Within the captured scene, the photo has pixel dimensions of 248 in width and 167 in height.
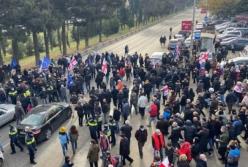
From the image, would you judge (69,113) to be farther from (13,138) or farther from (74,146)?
(13,138)

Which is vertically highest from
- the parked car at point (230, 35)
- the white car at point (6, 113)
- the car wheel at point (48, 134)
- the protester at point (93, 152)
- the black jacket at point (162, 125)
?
the parked car at point (230, 35)

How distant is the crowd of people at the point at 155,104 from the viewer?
1633cm

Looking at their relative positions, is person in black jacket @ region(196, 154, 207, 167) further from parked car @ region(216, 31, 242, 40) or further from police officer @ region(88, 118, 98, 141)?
parked car @ region(216, 31, 242, 40)

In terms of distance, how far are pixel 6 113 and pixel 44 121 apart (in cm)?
351

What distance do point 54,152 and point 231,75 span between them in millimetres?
13121

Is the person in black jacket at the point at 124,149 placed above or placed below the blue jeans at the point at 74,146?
above

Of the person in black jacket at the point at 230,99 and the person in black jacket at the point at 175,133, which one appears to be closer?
the person in black jacket at the point at 175,133

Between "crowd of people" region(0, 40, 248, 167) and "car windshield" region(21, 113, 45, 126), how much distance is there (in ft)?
6.45

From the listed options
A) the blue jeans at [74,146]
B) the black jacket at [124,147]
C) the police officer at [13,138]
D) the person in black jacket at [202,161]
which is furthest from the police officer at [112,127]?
the person in black jacket at [202,161]

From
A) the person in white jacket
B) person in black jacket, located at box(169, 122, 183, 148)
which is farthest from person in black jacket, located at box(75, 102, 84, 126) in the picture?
person in black jacket, located at box(169, 122, 183, 148)

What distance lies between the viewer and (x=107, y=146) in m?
16.4

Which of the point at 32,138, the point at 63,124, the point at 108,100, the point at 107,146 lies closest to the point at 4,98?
the point at 63,124

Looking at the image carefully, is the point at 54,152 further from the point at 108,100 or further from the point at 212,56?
the point at 212,56

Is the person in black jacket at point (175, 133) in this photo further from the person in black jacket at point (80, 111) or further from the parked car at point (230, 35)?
the parked car at point (230, 35)
